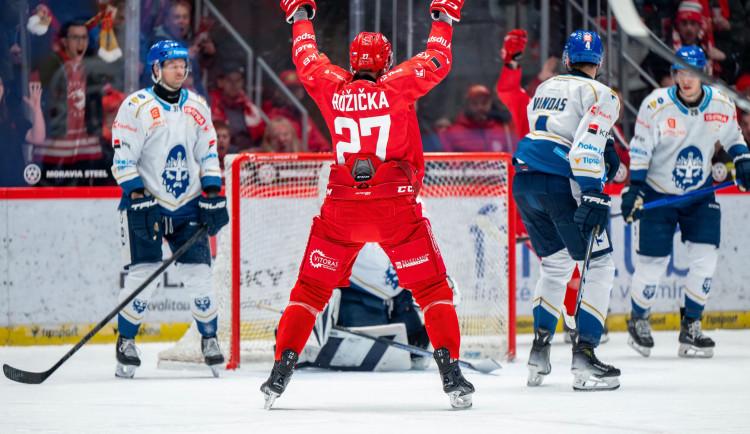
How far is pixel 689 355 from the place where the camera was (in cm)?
542

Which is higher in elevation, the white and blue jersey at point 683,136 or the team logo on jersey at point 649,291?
the white and blue jersey at point 683,136

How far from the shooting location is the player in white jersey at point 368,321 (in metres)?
4.86

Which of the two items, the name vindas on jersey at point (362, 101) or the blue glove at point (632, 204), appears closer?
the name vindas on jersey at point (362, 101)

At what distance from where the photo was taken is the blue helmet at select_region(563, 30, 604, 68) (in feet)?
13.9

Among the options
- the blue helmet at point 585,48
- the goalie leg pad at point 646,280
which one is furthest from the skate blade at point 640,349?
the blue helmet at point 585,48

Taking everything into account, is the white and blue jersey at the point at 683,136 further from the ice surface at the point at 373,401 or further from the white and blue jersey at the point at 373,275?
the white and blue jersey at the point at 373,275

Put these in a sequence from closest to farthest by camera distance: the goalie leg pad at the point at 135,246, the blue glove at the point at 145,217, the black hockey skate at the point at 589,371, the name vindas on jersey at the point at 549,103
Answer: the black hockey skate at the point at 589,371 < the name vindas on jersey at the point at 549,103 < the blue glove at the point at 145,217 < the goalie leg pad at the point at 135,246

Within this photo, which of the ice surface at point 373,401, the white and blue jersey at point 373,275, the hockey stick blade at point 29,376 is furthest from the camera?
the white and blue jersey at point 373,275

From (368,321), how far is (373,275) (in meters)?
0.23

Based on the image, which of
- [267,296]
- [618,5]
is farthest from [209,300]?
[618,5]

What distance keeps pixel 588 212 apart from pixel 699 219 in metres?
1.78

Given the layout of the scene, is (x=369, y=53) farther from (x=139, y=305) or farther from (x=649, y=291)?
(x=649, y=291)

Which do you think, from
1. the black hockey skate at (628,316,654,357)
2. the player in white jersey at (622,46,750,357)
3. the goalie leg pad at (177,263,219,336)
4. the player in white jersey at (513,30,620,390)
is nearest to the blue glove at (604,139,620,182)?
the player in white jersey at (513,30,620,390)

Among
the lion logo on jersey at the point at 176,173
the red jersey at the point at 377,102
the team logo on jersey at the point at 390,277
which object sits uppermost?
the red jersey at the point at 377,102
